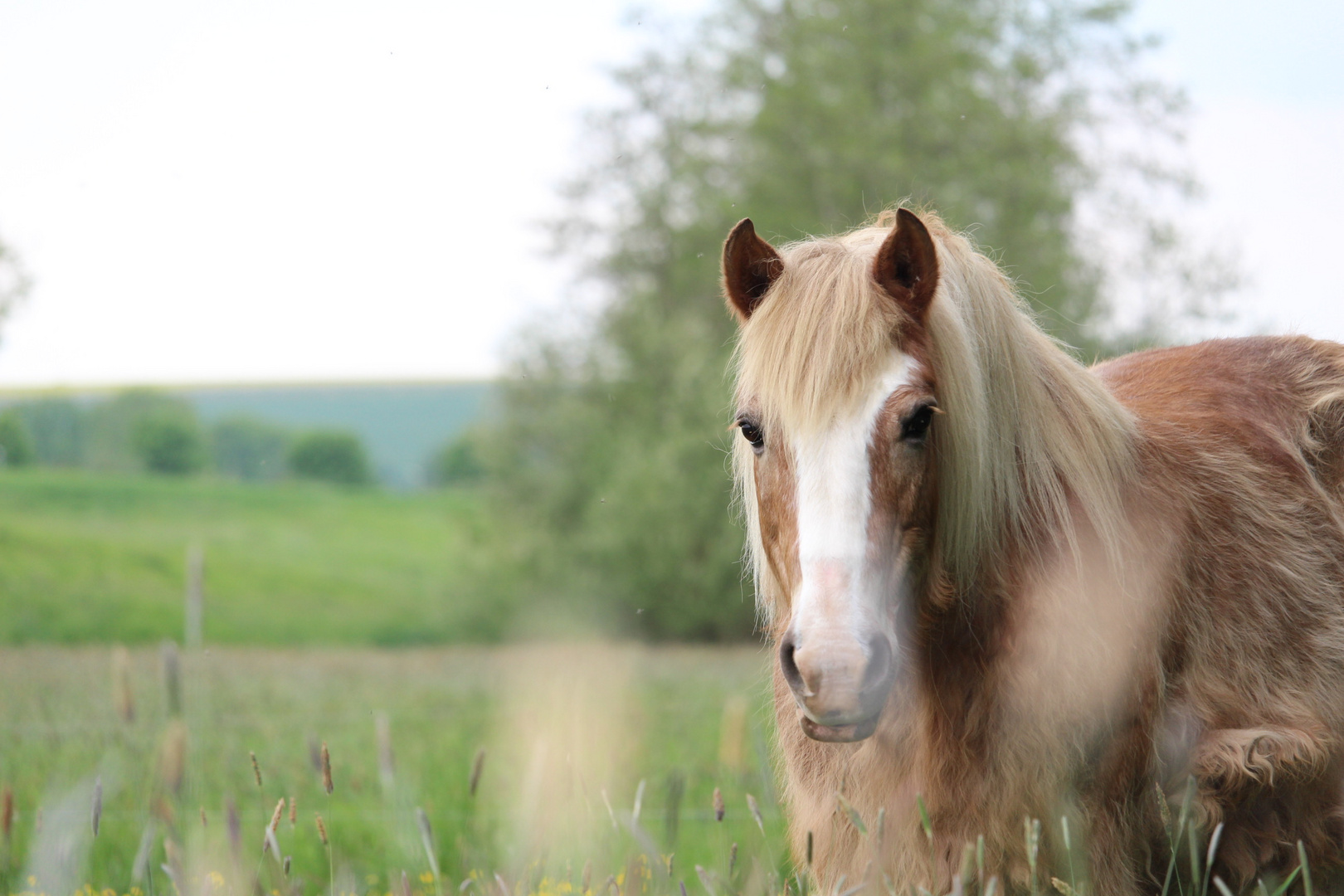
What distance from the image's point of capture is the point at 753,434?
2611 millimetres

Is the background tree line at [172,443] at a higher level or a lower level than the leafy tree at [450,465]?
higher

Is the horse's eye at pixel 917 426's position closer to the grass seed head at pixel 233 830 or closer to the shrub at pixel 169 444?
the grass seed head at pixel 233 830

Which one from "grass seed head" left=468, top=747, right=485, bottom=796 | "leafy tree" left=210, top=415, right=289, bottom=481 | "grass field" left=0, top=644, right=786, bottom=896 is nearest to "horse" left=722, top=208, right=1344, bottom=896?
"grass field" left=0, top=644, right=786, bottom=896

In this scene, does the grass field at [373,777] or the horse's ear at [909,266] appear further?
the horse's ear at [909,266]

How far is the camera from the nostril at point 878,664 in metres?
2.09

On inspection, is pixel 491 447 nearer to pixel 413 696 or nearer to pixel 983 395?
pixel 413 696

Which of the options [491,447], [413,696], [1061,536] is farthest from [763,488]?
[491,447]

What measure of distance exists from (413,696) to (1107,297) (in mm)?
Answer: 12007

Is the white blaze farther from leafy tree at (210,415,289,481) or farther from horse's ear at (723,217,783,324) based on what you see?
leafy tree at (210,415,289,481)

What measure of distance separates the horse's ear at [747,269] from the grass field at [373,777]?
107cm

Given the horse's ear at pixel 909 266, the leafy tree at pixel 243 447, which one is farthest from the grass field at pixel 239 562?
the horse's ear at pixel 909 266

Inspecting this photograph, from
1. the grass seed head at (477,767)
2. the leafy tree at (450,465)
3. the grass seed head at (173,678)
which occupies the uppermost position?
the grass seed head at (173,678)

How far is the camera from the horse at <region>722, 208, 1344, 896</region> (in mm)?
2328

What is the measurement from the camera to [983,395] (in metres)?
2.56
